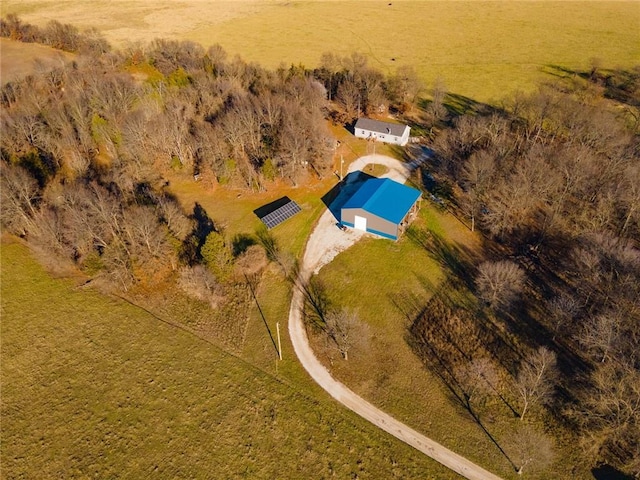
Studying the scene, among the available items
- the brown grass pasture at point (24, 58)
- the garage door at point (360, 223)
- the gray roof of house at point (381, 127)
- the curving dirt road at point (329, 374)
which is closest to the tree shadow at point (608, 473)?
the curving dirt road at point (329, 374)

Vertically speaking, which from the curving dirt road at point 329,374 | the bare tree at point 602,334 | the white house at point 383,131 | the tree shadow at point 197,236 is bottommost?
the curving dirt road at point 329,374

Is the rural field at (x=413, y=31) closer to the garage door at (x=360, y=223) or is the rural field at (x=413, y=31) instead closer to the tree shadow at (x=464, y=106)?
the tree shadow at (x=464, y=106)

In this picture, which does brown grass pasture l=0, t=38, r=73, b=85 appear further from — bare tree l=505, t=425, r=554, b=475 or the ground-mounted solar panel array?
bare tree l=505, t=425, r=554, b=475

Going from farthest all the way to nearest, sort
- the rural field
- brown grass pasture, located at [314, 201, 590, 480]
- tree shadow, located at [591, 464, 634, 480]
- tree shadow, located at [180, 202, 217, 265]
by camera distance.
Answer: the rural field → tree shadow, located at [180, 202, 217, 265] → brown grass pasture, located at [314, 201, 590, 480] → tree shadow, located at [591, 464, 634, 480]

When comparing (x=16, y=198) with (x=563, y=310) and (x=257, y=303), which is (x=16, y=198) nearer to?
(x=257, y=303)

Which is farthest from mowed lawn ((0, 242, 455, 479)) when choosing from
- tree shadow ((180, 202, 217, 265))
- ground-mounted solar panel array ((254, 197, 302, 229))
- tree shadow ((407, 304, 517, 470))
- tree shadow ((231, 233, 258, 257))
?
ground-mounted solar panel array ((254, 197, 302, 229))

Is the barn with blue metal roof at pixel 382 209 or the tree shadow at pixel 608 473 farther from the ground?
the barn with blue metal roof at pixel 382 209
